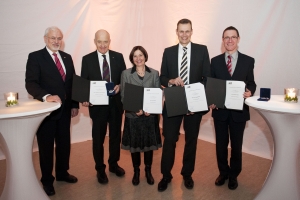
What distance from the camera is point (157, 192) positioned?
120 inches

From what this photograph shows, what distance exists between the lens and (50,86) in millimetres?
3004

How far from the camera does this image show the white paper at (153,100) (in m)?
2.87

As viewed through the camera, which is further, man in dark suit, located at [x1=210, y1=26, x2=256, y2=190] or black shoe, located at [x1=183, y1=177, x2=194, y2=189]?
black shoe, located at [x1=183, y1=177, x2=194, y2=189]

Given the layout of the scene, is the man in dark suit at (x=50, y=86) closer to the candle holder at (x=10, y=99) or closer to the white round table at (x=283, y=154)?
the candle holder at (x=10, y=99)

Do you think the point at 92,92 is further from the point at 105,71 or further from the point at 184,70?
the point at 184,70

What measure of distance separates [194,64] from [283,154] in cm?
124

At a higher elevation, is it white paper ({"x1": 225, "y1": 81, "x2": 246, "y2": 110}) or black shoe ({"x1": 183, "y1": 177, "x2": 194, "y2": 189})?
white paper ({"x1": 225, "y1": 81, "x2": 246, "y2": 110})

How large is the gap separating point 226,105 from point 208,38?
2209 mm

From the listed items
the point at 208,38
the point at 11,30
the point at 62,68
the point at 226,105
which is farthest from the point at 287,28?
the point at 11,30

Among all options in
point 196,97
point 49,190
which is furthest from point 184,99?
point 49,190

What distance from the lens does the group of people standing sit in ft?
9.64

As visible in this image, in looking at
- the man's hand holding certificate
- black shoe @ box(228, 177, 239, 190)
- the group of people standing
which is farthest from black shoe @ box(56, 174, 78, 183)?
black shoe @ box(228, 177, 239, 190)

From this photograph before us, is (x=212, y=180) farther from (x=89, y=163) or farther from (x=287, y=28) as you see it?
(x=287, y=28)

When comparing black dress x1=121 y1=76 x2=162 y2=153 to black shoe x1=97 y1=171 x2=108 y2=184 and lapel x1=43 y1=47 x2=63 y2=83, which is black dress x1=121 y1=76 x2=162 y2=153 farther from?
lapel x1=43 y1=47 x2=63 y2=83
